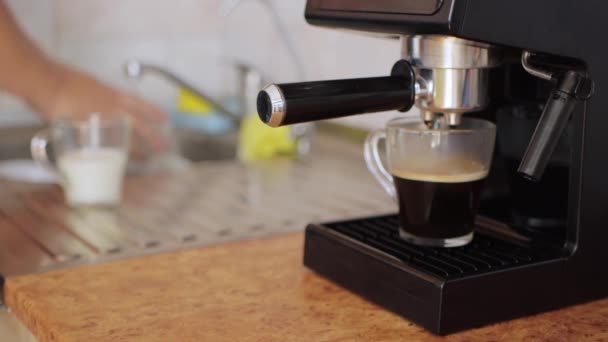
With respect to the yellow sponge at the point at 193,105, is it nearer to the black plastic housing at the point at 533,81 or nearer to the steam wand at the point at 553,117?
the black plastic housing at the point at 533,81

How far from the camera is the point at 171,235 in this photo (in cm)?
93

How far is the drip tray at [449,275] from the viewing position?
0.62 metres

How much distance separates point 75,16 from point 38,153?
74cm

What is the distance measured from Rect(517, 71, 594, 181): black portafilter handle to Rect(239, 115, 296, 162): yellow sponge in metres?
0.79

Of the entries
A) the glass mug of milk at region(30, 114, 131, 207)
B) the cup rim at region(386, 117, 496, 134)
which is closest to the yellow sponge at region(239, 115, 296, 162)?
the glass mug of milk at region(30, 114, 131, 207)

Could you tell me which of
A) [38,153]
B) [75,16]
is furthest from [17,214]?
[75,16]

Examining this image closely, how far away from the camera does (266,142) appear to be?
138 centimetres

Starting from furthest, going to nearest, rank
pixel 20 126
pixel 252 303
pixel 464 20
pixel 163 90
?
pixel 163 90, pixel 20 126, pixel 252 303, pixel 464 20

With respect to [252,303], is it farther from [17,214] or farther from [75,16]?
[75,16]

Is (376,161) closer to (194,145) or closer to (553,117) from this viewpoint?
(553,117)

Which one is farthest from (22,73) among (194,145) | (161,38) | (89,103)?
(161,38)

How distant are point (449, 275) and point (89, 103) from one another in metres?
0.98

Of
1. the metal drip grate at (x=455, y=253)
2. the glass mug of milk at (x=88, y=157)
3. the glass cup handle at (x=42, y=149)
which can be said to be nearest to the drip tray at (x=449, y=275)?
the metal drip grate at (x=455, y=253)

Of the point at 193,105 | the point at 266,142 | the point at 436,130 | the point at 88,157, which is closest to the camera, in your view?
the point at 436,130
